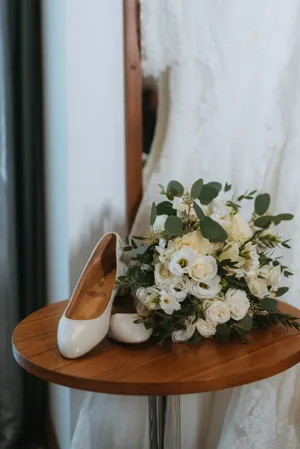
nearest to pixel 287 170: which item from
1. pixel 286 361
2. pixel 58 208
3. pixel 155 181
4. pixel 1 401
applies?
pixel 155 181

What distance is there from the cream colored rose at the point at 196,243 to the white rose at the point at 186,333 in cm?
11

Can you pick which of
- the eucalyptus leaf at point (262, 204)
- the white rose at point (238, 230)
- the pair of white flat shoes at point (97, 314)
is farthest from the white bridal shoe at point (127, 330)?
the eucalyptus leaf at point (262, 204)

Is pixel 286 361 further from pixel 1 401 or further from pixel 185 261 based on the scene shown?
pixel 1 401

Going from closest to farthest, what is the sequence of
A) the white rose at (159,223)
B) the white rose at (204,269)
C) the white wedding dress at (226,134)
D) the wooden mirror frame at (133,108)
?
1. the white rose at (204,269)
2. the white rose at (159,223)
3. the white wedding dress at (226,134)
4. the wooden mirror frame at (133,108)

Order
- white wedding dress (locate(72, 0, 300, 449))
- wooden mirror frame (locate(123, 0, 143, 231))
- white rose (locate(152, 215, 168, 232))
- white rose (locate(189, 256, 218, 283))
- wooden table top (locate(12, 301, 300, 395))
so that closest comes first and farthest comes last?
wooden table top (locate(12, 301, 300, 395)), white rose (locate(189, 256, 218, 283)), white rose (locate(152, 215, 168, 232)), white wedding dress (locate(72, 0, 300, 449)), wooden mirror frame (locate(123, 0, 143, 231))

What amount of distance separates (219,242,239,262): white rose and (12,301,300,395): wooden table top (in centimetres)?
14

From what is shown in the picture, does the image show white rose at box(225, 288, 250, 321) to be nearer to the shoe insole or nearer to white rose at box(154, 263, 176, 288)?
white rose at box(154, 263, 176, 288)

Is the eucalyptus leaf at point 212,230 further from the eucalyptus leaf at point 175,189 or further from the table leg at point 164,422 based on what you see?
the table leg at point 164,422

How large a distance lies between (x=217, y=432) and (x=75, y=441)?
12.8 inches

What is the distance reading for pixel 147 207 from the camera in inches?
49.0

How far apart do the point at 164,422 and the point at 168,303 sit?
319 millimetres

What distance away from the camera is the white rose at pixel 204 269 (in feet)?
2.69

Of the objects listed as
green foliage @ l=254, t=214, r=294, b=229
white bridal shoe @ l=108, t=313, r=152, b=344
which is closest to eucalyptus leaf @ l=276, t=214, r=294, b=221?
green foliage @ l=254, t=214, r=294, b=229

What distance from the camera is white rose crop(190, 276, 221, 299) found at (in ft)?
2.71
